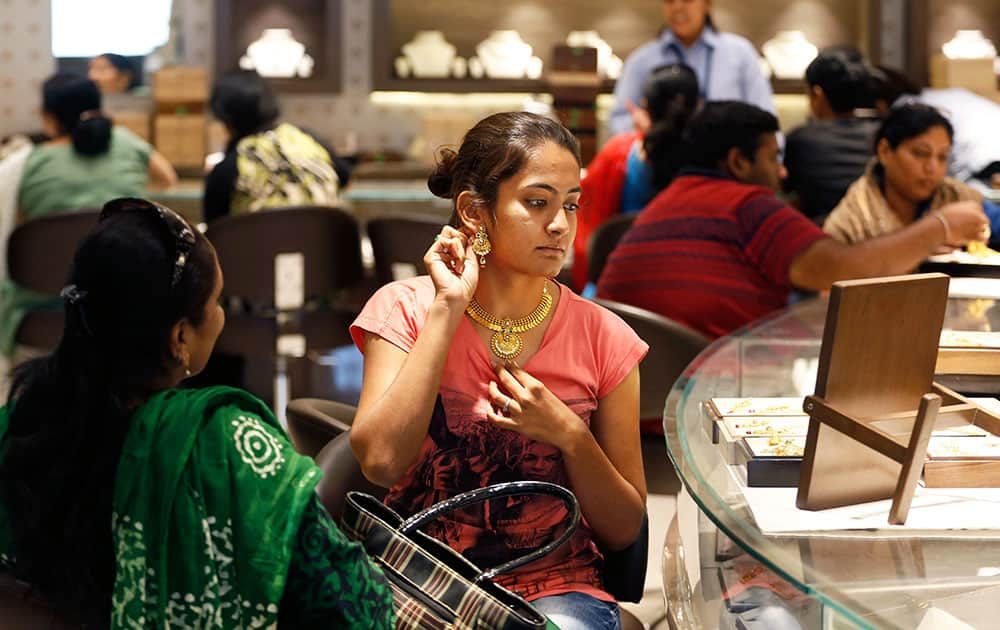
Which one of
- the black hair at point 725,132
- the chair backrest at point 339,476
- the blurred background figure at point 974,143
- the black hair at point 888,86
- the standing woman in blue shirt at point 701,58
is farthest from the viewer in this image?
the standing woman in blue shirt at point 701,58

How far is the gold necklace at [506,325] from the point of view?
199 centimetres

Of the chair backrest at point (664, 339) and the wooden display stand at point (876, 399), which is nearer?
the wooden display stand at point (876, 399)

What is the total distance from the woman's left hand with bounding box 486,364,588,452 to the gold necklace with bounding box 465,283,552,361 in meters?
0.11

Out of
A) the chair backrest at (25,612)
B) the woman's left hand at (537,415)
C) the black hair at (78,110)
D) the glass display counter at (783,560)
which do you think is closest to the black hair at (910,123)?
the glass display counter at (783,560)

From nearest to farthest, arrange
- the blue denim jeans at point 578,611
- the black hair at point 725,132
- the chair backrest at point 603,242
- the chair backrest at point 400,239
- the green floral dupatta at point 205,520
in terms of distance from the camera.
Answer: the green floral dupatta at point 205,520, the blue denim jeans at point 578,611, the black hair at point 725,132, the chair backrest at point 603,242, the chair backrest at point 400,239

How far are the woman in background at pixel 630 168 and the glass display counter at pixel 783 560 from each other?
7.07 ft

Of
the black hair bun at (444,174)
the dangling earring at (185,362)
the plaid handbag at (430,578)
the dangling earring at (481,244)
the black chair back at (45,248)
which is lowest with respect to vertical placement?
the plaid handbag at (430,578)

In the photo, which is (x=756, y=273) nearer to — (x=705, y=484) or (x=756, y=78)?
(x=705, y=484)

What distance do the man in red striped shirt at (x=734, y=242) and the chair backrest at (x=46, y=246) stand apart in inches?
84.0

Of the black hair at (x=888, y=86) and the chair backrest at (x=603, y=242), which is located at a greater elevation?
the black hair at (x=888, y=86)

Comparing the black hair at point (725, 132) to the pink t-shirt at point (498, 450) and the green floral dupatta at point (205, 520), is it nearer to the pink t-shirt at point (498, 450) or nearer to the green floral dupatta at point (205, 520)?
the pink t-shirt at point (498, 450)

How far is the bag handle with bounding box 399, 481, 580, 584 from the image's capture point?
5.35 ft

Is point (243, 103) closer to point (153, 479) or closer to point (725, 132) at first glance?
point (725, 132)

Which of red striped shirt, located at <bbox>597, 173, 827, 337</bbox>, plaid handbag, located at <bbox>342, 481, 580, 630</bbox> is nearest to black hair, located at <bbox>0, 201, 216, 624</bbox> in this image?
plaid handbag, located at <bbox>342, 481, 580, 630</bbox>
